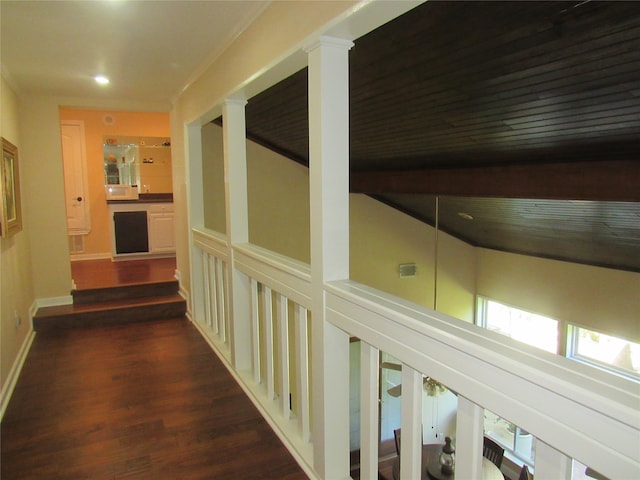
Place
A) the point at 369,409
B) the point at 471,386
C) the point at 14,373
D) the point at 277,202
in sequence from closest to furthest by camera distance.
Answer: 1. the point at 471,386
2. the point at 369,409
3. the point at 14,373
4. the point at 277,202

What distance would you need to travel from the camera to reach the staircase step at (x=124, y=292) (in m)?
4.69

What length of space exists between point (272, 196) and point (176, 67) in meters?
2.03

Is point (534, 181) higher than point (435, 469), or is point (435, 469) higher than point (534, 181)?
point (534, 181)

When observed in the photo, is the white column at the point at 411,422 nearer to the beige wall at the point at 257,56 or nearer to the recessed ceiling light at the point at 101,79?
the beige wall at the point at 257,56

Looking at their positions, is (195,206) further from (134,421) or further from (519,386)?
(519,386)

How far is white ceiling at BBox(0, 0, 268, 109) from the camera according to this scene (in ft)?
7.39

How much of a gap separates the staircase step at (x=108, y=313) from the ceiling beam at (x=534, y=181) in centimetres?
273

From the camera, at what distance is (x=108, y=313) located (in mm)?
4402

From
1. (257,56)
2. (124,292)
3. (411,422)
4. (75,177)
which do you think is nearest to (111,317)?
(124,292)

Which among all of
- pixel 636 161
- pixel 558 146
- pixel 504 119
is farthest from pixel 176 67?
pixel 636 161

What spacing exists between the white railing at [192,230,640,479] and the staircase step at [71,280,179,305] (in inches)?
123

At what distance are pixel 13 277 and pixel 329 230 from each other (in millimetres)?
3000

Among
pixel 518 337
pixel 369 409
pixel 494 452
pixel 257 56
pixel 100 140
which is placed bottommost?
pixel 494 452

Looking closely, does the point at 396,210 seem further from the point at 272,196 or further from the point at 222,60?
the point at 222,60
